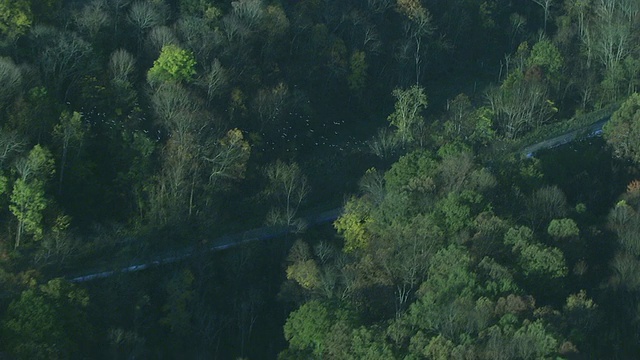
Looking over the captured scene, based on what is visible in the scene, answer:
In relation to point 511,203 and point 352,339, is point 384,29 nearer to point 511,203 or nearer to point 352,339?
point 511,203

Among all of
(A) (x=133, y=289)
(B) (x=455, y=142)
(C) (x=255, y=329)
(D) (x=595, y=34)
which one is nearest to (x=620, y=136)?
(B) (x=455, y=142)

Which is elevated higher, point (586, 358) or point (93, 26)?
point (93, 26)

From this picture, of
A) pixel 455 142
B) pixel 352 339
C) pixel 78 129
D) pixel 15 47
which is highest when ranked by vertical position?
pixel 15 47

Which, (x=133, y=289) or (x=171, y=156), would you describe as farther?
(x=171, y=156)

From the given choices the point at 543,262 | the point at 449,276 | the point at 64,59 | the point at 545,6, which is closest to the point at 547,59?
the point at 545,6

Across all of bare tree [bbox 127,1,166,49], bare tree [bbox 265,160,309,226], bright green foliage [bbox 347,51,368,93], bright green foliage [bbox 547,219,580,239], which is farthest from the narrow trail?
bare tree [bbox 127,1,166,49]

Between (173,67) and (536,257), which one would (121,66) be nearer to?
(173,67)

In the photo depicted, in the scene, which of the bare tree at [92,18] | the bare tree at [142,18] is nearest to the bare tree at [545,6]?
the bare tree at [142,18]
